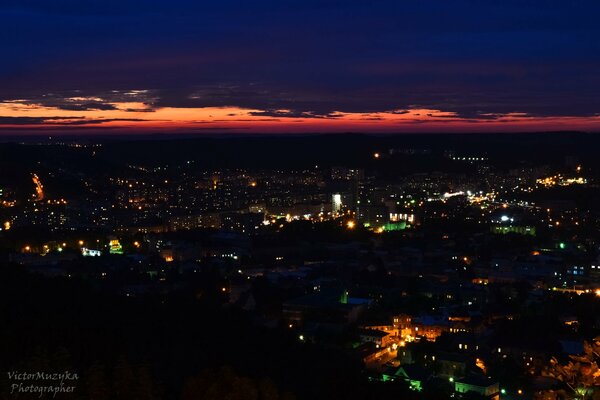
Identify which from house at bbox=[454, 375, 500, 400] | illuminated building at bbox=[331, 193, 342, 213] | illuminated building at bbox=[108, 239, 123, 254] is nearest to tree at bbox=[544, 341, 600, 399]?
house at bbox=[454, 375, 500, 400]

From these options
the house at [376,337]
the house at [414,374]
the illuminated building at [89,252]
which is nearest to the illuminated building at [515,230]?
the illuminated building at [89,252]

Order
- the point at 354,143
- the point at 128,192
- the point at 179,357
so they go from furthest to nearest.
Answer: the point at 354,143
the point at 128,192
the point at 179,357

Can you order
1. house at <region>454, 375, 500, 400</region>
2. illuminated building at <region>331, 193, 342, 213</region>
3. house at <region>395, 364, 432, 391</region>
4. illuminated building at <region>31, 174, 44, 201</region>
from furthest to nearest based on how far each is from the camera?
illuminated building at <region>31, 174, 44, 201</region> → illuminated building at <region>331, 193, 342, 213</region> → house at <region>395, 364, 432, 391</region> → house at <region>454, 375, 500, 400</region>

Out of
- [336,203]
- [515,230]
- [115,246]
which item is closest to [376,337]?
[115,246]

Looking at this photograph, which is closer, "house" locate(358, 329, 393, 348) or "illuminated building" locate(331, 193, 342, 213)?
"house" locate(358, 329, 393, 348)

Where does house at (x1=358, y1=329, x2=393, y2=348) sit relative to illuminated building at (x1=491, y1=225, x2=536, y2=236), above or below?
above

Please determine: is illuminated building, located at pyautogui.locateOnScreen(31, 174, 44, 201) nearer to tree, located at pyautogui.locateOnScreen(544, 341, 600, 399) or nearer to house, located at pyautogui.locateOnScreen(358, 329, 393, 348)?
house, located at pyautogui.locateOnScreen(358, 329, 393, 348)

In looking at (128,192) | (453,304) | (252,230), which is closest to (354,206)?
(252,230)

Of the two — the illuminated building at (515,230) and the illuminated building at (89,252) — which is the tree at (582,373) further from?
the illuminated building at (515,230)

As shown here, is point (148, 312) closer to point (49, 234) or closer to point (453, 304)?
point (453, 304)

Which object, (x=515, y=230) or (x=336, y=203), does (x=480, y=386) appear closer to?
(x=515, y=230)

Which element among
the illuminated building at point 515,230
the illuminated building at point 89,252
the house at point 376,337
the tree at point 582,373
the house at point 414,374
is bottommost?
the illuminated building at point 89,252
